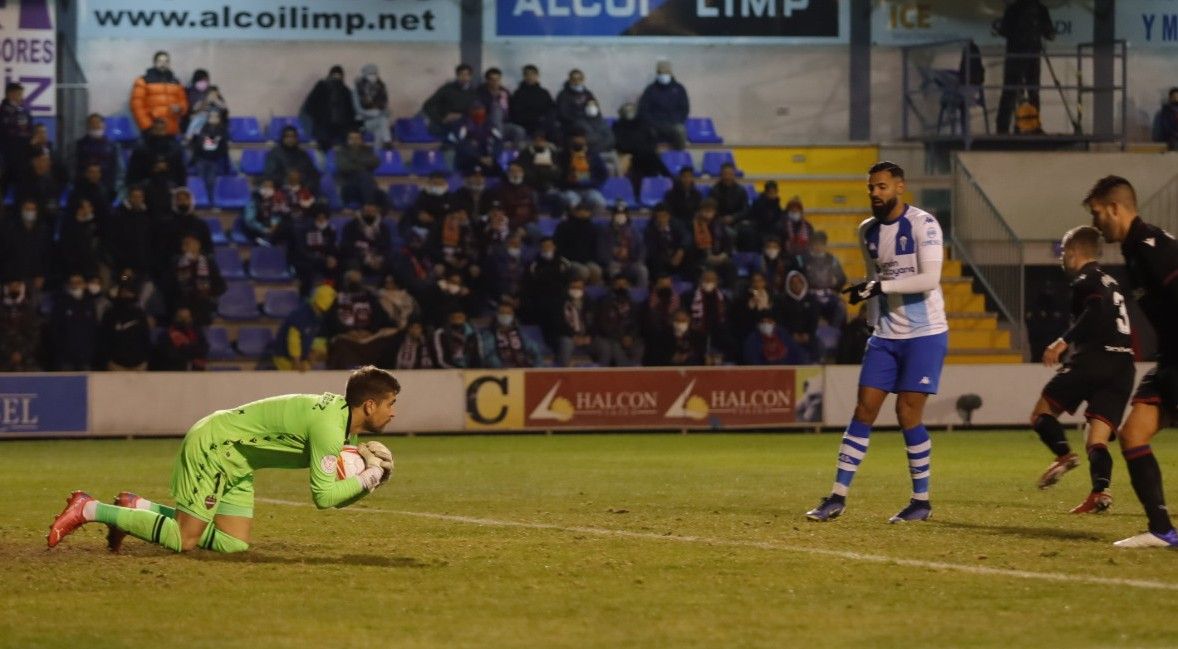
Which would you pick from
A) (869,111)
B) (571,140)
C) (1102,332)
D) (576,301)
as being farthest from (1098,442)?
(869,111)

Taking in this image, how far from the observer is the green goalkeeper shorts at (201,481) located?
948 centimetres

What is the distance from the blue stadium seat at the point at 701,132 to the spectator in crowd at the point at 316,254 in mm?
7496

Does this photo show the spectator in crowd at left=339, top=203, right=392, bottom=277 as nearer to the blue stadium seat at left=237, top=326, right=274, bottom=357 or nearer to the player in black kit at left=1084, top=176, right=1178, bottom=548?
the blue stadium seat at left=237, top=326, right=274, bottom=357

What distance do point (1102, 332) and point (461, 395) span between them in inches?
442

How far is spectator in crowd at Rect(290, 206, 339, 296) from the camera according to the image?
80.3 ft

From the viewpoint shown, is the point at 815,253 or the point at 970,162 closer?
the point at 815,253

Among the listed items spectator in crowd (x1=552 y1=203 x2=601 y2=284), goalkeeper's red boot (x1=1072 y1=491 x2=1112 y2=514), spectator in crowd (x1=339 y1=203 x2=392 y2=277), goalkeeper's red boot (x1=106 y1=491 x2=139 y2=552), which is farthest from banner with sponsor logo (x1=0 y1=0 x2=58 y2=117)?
goalkeeper's red boot (x1=1072 y1=491 x2=1112 y2=514)

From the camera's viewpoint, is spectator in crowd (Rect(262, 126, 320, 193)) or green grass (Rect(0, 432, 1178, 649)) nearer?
green grass (Rect(0, 432, 1178, 649))

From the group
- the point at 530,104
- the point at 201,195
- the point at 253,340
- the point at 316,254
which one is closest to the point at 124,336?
the point at 253,340

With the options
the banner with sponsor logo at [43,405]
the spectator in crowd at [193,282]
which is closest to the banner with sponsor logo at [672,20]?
the spectator in crowd at [193,282]

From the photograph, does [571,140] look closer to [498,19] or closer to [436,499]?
[498,19]

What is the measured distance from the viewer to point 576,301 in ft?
79.4

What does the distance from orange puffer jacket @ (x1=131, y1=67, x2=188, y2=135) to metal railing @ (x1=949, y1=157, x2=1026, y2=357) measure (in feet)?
40.2

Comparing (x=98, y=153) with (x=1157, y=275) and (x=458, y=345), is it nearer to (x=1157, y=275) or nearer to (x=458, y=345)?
(x=458, y=345)
